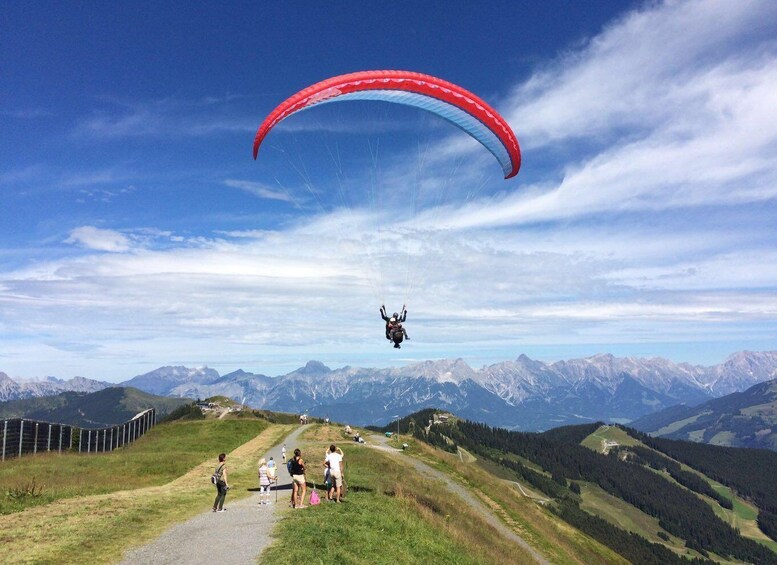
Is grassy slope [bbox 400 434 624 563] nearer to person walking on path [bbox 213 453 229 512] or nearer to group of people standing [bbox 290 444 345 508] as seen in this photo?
group of people standing [bbox 290 444 345 508]

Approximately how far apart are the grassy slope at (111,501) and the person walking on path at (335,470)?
592cm

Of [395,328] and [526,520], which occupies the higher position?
[395,328]

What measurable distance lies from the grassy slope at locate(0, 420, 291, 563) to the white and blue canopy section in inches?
804

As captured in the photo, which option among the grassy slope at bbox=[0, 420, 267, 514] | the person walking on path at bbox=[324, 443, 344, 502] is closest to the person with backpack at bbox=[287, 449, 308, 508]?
the person walking on path at bbox=[324, 443, 344, 502]

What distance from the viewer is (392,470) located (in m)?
42.7

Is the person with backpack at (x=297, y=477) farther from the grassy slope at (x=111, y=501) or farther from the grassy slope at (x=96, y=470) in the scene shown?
the grassy slope at (x=96, y=470)

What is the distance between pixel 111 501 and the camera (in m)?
22.6

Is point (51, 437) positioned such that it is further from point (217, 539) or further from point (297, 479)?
point (217, 539)

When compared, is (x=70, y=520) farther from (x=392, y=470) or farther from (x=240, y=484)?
(x=392, y=470)

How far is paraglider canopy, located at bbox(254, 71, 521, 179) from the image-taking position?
24.5 meters

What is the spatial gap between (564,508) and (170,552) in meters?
212

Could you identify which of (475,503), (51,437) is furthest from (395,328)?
(51,437)

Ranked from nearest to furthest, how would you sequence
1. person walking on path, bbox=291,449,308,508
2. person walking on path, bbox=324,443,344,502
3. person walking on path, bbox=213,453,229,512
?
person walking on path, bbox=213,453,229,512
person walking on path, bbox=291,449,308,508
person walking on path, bbox=324,443,344,502

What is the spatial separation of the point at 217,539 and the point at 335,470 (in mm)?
6830
